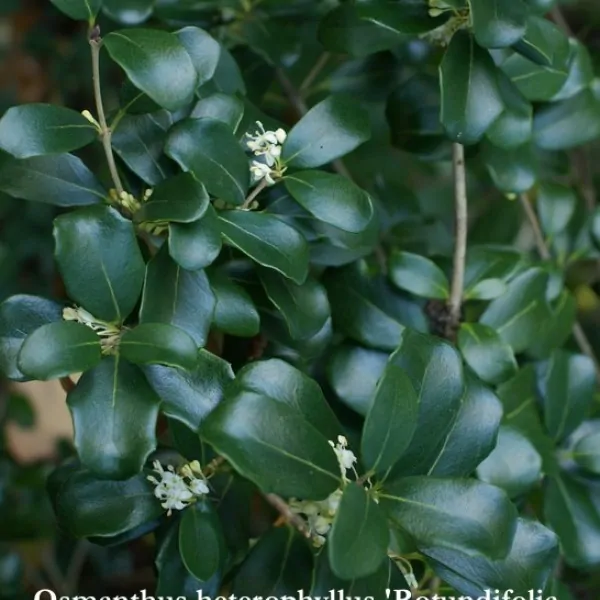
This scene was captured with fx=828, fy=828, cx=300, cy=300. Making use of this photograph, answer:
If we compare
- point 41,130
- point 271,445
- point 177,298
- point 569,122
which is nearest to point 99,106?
point 41,130

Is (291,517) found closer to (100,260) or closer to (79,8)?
(100,260)

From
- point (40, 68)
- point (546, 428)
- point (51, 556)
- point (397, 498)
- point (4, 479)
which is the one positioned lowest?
point (51, 556)

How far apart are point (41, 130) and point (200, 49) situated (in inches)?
5.6

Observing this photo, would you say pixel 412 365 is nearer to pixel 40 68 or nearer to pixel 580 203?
pixel 580 203

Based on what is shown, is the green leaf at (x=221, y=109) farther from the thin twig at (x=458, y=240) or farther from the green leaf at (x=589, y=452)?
the green leaf at (x=589, y=452)

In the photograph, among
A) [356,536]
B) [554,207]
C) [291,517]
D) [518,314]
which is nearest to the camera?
[356,536]

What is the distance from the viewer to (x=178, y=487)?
651 millimetres

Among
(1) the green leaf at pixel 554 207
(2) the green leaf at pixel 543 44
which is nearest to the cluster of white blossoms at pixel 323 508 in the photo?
(2) the green leaf at pixel 543 44

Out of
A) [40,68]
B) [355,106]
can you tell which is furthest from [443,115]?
[40,68]

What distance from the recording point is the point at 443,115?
659mm

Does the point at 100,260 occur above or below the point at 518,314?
above

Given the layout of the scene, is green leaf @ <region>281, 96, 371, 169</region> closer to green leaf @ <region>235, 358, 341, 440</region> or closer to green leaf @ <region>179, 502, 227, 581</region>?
green leaf @ <region>235, 358, 341, 440</region>

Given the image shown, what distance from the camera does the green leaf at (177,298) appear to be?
0.60 metres

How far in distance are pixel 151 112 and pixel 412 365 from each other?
0.92ft
